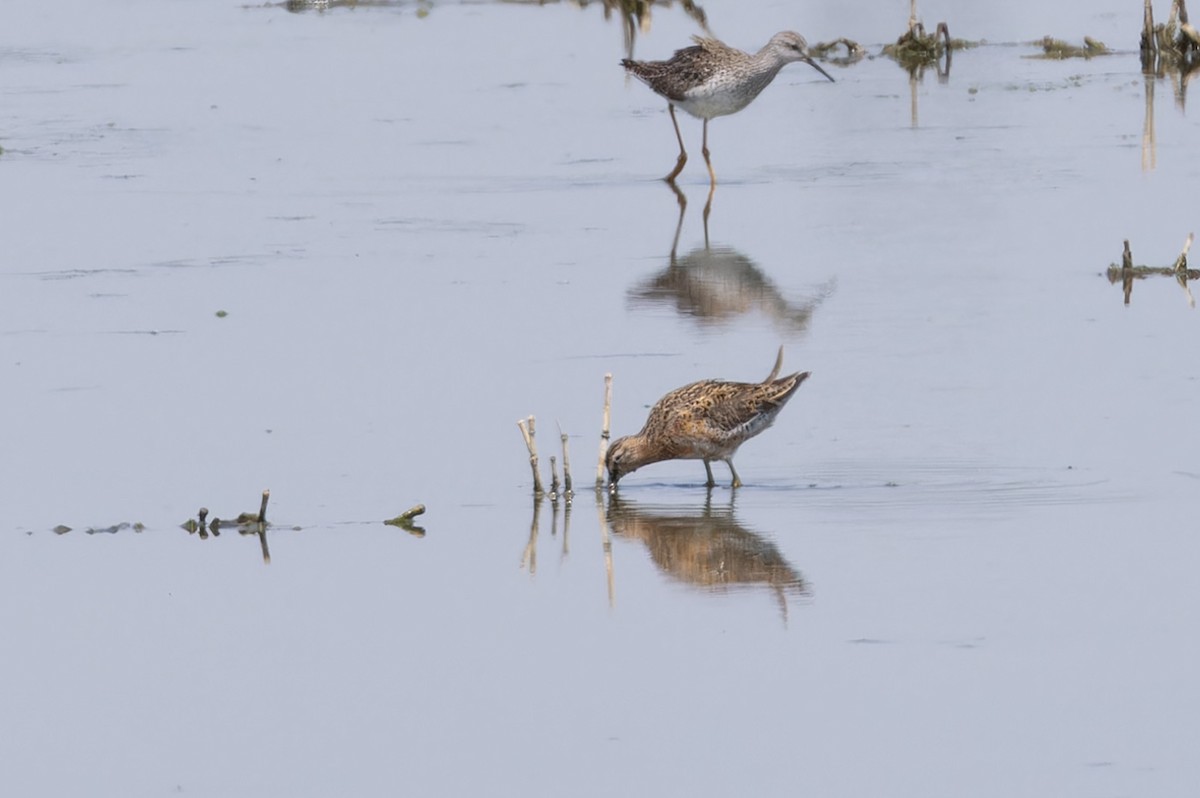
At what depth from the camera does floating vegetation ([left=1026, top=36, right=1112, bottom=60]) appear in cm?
2291

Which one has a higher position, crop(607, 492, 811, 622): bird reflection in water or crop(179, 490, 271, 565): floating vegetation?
crop(179, 490, 271, 565): floating vegetation

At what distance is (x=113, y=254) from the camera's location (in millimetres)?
14836

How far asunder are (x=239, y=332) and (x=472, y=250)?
98.4 inches

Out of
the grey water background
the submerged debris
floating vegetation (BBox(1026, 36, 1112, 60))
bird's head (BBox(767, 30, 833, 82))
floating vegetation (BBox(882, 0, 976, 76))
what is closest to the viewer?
the grey water background

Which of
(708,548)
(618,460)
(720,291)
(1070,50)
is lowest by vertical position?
(708,548)

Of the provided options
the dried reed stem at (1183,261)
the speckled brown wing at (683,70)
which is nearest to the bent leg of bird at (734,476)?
the dried reed stem at (1183,261)

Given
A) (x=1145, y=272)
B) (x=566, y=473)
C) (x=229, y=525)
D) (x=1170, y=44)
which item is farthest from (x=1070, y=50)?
(x=229, y=525)

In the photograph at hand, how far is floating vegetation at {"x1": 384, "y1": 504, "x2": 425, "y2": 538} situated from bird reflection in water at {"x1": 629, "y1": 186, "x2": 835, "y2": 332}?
145 inches

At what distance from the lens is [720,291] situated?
13.4 meters

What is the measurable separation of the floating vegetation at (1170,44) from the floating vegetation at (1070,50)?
92 cm

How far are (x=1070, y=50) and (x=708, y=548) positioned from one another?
15497 mm

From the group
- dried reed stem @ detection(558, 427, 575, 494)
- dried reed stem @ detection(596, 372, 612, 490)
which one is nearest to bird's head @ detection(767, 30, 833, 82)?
dried reed stem @ detection(596, 372, 612, 490)

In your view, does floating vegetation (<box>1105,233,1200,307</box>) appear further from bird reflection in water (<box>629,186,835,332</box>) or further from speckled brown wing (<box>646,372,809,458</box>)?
speckled brown wing (<box>646,372,809,458</box>)

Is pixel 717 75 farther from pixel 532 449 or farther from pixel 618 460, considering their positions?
pixel 532 449
